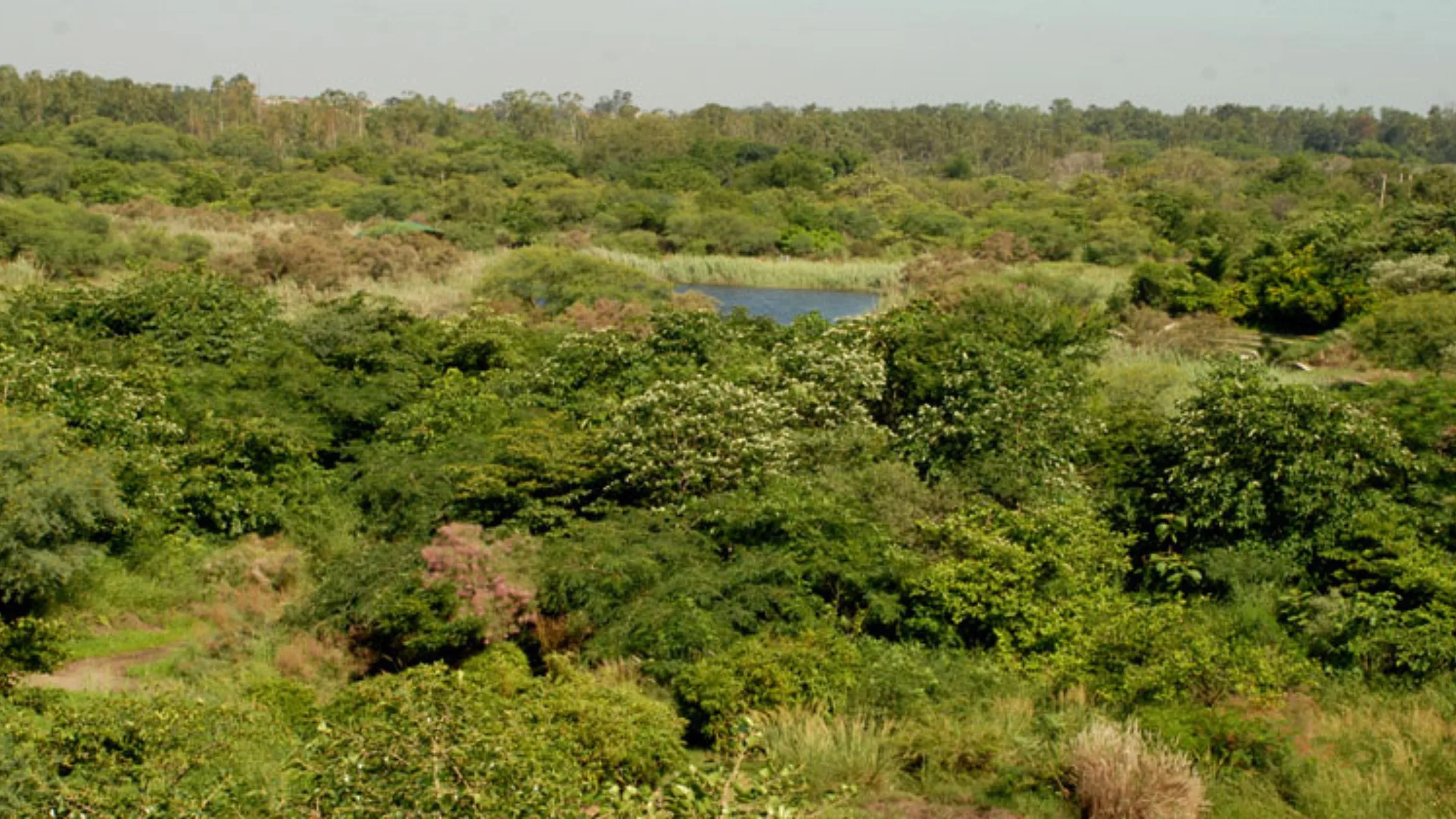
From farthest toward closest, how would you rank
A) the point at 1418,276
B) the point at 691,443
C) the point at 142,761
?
the point at 1418,276, the point at 691,443, the point at 142,761

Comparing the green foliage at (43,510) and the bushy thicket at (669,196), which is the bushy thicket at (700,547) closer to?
the green foliage at (43,510)

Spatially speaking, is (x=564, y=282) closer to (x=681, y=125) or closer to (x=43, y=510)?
(x=43, y=510)

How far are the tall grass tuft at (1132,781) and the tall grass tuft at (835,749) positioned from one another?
1182mm

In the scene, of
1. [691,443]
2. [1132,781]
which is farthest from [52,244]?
[1132,781]

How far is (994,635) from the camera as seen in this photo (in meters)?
9.91

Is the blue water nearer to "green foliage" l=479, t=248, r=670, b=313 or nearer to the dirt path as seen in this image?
"green foliage" l=479, t=248, r=670, b=313

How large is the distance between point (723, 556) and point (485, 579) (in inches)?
87.6

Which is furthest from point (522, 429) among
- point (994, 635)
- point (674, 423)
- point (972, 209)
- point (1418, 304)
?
point (972, 209)

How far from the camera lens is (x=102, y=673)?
10.3m

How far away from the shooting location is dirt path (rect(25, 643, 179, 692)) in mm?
9727

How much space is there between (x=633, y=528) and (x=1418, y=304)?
1487 cm

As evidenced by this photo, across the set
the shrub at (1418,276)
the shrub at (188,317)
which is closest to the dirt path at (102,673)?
the shrub at (188,317)

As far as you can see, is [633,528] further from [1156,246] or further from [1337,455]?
[1156,246]

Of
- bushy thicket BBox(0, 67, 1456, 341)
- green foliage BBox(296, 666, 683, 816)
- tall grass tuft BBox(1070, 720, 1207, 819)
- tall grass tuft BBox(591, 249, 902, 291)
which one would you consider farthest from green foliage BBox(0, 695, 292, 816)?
tall grass tuft BBox(591, 249, 902, 291)
